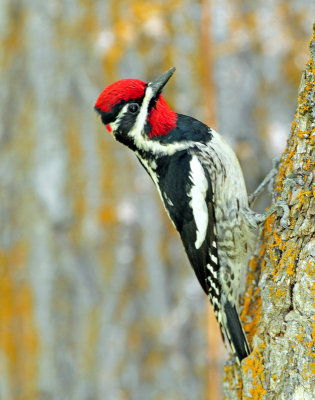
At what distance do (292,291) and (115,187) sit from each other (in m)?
2.41

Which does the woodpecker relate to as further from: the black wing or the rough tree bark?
the rough tree bark

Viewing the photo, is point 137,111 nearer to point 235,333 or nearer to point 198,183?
point 198,183

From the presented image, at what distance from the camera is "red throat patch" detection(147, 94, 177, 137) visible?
2.90m

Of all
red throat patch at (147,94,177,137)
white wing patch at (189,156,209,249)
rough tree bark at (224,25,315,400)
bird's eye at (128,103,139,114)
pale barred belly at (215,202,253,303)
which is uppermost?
bird's eye at (128,103,139,114)

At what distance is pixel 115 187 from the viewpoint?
441 centimetres

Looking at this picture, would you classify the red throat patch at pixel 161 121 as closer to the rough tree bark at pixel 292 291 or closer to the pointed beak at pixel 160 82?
the pointed beak at pixel 160 82

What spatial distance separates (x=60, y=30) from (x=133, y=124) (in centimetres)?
198

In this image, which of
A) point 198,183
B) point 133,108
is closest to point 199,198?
point 198,183

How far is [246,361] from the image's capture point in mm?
2375

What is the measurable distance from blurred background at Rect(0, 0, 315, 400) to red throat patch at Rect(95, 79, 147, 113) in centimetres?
148

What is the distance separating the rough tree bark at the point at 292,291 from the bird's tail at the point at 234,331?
67 millimetres

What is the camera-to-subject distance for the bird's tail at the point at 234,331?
98.8 inches

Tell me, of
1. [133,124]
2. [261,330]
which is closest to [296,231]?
[261,330]

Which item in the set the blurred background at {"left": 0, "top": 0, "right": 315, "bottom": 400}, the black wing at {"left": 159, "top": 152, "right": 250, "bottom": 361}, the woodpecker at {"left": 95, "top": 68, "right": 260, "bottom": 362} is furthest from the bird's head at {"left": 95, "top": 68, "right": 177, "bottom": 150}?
the blurred background at {"left": 0, "top": 0, "right": 315, "bottom": 400}
